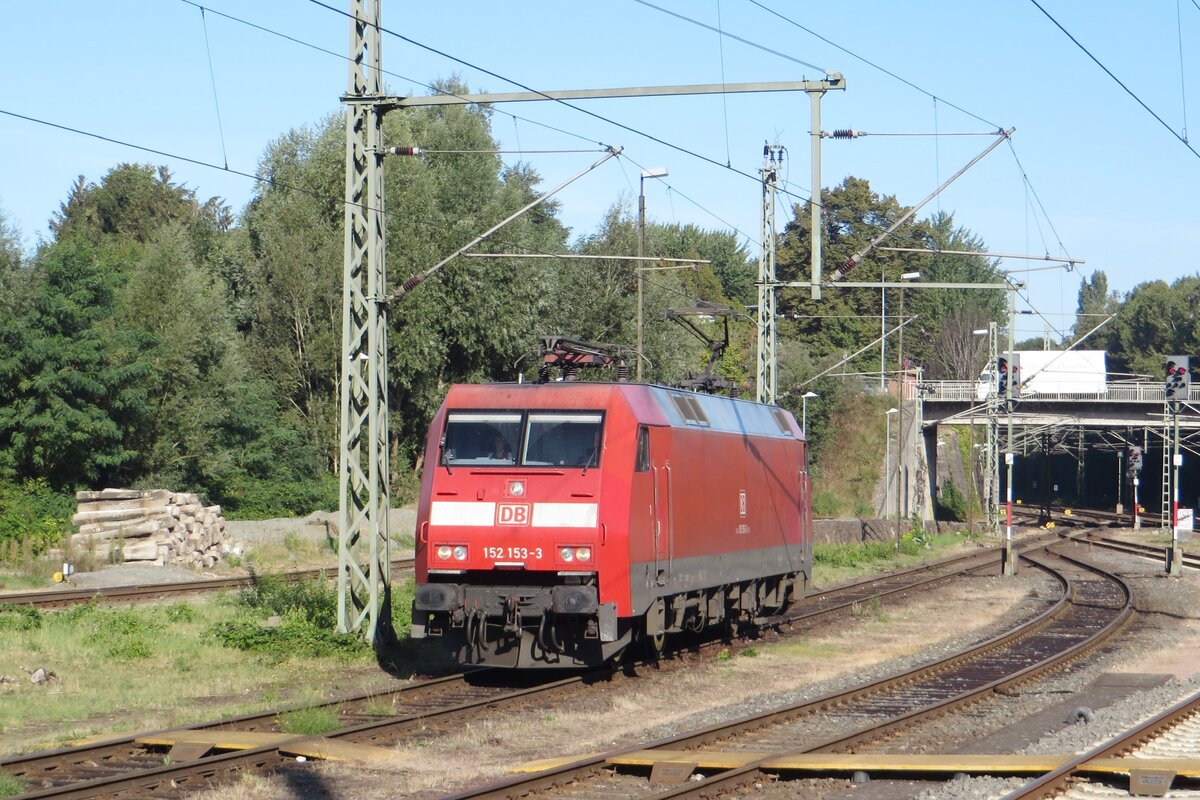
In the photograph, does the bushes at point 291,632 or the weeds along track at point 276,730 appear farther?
the bushes at point 291,632

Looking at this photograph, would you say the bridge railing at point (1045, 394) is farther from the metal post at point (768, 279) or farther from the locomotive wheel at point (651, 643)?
the locomotive wheel at point (651, 643)

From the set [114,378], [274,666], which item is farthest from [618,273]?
[274,666]

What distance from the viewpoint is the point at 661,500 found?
53.7 ft

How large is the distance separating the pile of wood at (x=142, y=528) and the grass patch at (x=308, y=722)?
1953 cm

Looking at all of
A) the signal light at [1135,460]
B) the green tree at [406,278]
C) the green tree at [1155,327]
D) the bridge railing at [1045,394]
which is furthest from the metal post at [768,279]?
the green tree at [1155,327]

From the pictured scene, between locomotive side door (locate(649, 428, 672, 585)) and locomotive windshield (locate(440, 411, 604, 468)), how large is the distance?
3.17 ft

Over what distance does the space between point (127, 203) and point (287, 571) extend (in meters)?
52.6

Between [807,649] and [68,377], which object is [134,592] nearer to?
[68,377]

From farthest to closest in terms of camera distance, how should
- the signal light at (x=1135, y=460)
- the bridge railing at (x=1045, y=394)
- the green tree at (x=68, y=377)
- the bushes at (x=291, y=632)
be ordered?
the bridge railing at (x=1045, y=394) < the signal light at (x=1135, y=460) < the green tree at (x=68, y=377) < the bushes at (x=291, y=632)

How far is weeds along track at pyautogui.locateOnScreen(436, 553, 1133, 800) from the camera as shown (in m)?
10.2

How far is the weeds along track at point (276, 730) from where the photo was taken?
392 inches

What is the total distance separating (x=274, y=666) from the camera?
16.4 metres

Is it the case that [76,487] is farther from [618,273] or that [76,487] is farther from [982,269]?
[982,269]

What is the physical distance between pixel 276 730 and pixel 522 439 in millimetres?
4774
